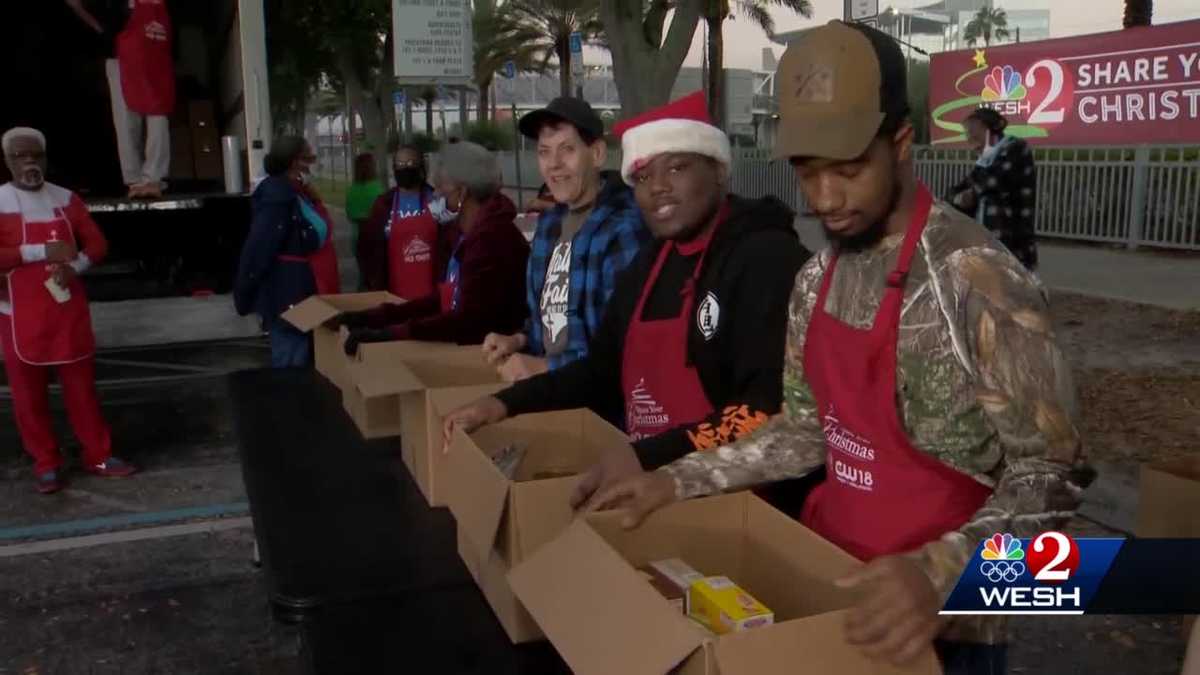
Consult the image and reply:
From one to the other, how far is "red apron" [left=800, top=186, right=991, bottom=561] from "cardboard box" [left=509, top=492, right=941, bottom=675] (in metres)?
0.11

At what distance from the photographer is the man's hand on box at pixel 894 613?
1115 millimetres

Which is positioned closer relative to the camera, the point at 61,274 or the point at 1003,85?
the point at 61,274

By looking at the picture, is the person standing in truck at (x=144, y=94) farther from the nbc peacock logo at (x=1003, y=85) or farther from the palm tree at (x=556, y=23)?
the palm tree at (x=556, y=23)

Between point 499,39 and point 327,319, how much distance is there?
30.2 metres

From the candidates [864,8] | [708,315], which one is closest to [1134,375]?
[864,8]

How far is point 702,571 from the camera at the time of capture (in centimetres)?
159

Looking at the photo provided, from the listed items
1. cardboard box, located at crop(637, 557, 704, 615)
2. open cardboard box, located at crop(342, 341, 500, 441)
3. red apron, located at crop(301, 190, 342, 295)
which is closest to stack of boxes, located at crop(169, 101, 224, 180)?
red apron, located at crop(301, 190, 342, 295)

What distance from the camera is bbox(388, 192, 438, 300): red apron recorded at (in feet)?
19.4

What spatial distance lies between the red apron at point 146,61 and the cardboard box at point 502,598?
7547mm

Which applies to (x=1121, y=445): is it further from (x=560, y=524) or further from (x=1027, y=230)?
(x=560, y=524)

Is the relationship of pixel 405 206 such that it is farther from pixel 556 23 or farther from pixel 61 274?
pixel 556 23

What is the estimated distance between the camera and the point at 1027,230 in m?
7.10

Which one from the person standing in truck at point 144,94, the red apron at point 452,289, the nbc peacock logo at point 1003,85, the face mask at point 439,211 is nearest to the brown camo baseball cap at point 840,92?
the red apron at point 452,289

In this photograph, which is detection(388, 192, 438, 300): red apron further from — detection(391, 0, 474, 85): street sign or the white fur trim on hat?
the white fur trim on hat
